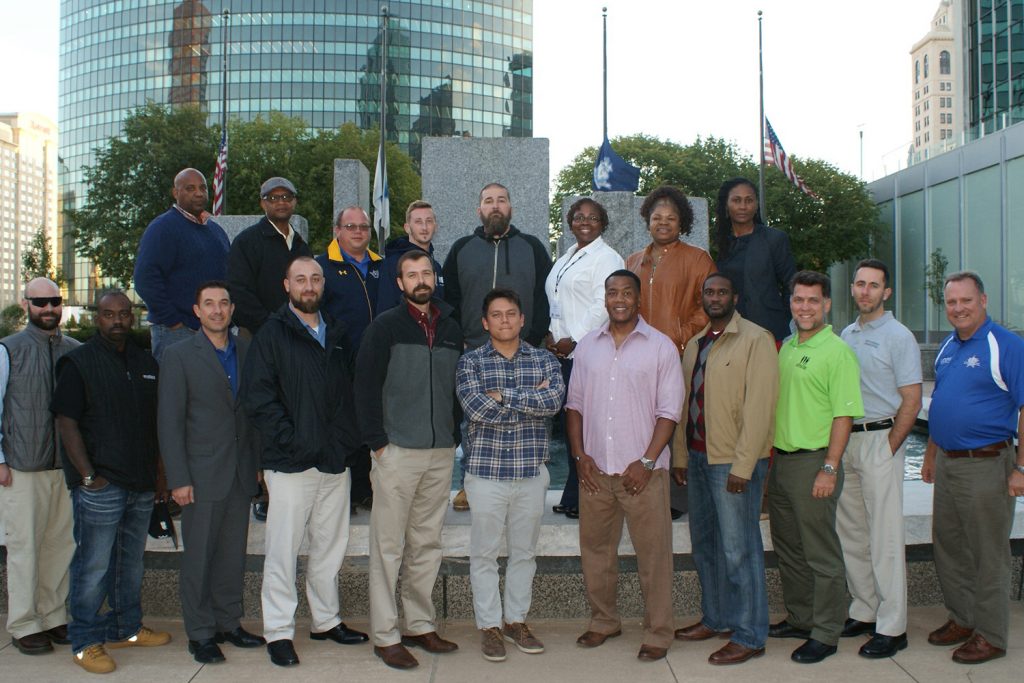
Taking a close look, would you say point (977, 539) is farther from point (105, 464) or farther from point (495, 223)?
point (105, 464)

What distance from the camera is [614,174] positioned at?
1316 cm

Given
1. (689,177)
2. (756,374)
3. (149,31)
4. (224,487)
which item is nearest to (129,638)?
(224,487)

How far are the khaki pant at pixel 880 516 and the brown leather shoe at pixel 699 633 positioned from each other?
0.86m

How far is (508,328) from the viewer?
4.43m

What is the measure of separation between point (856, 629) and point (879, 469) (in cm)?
101

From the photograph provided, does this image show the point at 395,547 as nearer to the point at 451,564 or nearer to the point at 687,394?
the point at 451,564

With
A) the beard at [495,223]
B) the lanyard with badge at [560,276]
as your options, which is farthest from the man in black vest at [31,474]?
the lanyard with badge at [560,276]

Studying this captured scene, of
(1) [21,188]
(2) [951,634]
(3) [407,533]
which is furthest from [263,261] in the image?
(1) [21,188]

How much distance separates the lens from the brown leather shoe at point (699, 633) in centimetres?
471

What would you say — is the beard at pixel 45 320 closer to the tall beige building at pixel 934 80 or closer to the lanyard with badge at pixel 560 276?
the lanyard with badge at pixel 560 276

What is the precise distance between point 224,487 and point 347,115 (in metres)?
78.6

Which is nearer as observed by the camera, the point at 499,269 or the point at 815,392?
the point at 815,392

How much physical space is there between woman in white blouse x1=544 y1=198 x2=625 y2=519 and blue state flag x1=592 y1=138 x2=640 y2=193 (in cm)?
680

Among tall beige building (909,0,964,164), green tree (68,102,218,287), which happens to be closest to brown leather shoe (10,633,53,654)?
green tree (68,102,218,287)
